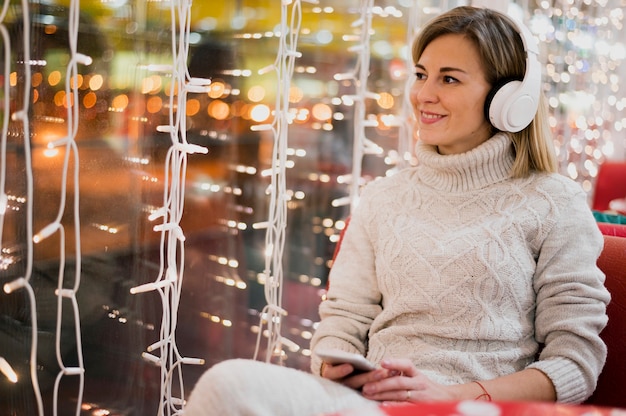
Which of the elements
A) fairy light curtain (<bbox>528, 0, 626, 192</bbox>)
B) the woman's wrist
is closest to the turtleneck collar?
the woman's wrist

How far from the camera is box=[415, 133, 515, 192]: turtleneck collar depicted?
3.86ft

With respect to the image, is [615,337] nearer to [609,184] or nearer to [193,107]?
[193,107]

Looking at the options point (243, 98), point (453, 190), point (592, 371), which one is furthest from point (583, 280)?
point (243, 98)

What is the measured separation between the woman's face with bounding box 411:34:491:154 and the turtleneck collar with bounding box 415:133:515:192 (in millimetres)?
40

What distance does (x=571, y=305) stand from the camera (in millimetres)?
1051

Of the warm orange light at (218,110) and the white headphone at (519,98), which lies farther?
the warm orange light at (218,110)

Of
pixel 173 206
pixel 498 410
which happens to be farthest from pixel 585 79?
pixel 498 410

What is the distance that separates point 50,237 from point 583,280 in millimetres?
848

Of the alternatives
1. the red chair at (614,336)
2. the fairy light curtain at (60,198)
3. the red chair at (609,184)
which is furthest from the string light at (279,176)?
the red chair at (609,184)

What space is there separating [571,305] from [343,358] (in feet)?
1.30

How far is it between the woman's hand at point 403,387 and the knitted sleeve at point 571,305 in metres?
0.18

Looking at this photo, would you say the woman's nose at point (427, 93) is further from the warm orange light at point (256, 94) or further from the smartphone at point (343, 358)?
the smartphone at point (343, 358)

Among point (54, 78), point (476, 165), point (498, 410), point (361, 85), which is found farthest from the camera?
point (361, 85)

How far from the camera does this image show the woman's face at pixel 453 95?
1.19 meters
